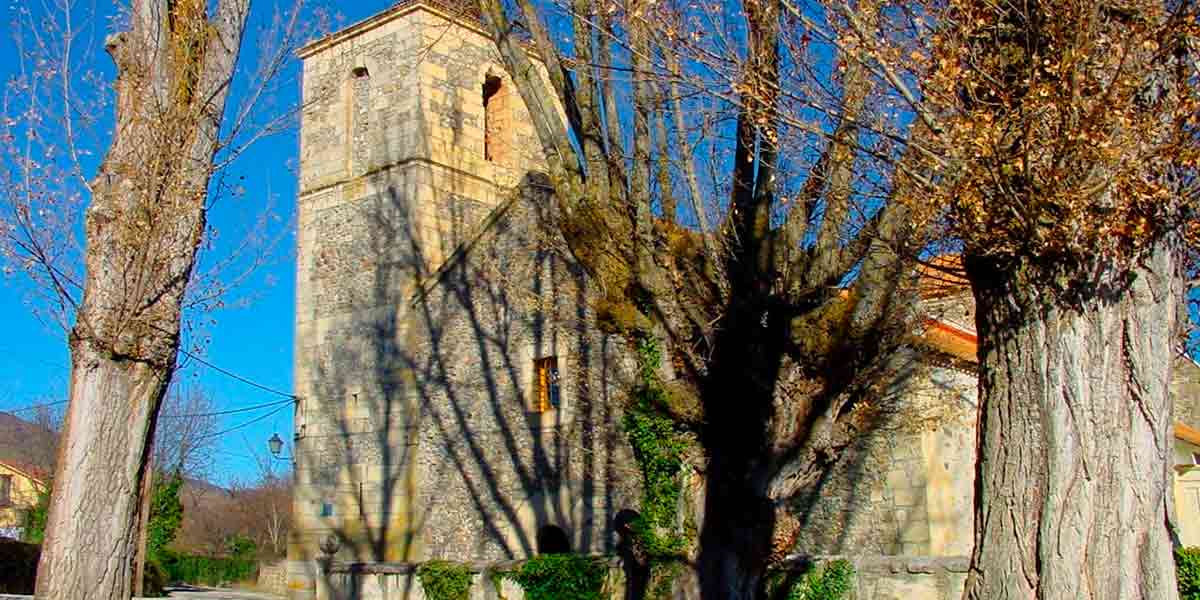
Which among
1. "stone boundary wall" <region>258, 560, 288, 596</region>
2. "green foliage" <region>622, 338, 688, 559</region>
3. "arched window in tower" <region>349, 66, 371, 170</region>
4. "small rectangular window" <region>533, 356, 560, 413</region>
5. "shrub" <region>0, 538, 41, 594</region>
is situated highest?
"arched window in tower" <region>349, 66, 371, 170</region>

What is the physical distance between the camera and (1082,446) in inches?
181

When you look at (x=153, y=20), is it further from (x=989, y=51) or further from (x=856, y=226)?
(x=989, y=51)

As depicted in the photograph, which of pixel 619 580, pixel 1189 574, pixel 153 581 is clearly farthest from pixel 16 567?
pixel 1189 574

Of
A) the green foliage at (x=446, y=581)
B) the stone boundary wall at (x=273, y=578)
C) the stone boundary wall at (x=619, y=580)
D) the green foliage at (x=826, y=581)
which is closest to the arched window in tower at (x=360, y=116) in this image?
the stone boundary wall at (x=619, y=580)

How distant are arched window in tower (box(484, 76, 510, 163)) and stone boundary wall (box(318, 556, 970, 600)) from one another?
24.5 feet

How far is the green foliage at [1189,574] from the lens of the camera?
406 inches

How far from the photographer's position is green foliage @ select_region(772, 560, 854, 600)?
10.5m

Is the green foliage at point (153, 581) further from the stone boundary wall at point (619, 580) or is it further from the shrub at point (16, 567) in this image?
the stone boundary wall at point (619, 580)

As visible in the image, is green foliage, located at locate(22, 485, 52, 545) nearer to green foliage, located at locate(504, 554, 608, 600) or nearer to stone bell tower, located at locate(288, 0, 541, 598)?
stone bell tower, located at locate(288, 0, 541, 598)

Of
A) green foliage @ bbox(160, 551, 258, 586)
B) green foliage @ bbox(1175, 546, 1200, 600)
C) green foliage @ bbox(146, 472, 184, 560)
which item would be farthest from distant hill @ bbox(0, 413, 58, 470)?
green foliage @ bbox(1175, 546, 1200, 600)

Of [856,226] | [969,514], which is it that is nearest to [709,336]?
[856,226]

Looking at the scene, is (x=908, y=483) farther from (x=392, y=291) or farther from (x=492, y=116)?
(x=492, y=116)

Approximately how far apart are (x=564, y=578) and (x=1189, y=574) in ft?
19.8

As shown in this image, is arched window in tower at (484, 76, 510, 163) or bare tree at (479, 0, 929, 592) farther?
arched window in tower at (484, 76, 510, 163)
